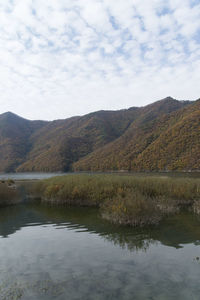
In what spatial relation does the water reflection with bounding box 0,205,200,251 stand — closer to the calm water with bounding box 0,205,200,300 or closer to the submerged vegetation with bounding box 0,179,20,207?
the calm water with bounding box 0,205,200,300

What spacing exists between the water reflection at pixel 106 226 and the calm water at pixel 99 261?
49 mm

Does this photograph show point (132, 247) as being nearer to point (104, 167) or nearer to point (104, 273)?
point (104, 273)

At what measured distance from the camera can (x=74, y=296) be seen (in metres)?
6.68

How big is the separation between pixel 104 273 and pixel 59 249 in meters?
3.36

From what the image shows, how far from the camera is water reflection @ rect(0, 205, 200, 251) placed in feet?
37.4

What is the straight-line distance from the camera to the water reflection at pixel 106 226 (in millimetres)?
11391

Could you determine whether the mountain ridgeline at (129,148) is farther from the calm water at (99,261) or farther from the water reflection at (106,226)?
the calm water at (99,261)

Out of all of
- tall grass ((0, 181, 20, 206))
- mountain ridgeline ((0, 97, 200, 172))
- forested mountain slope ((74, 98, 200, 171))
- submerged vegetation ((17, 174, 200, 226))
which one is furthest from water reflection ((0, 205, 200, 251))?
forested mountain slope ((74, 98, 200, 171))

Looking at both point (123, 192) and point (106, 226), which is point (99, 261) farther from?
point (123, 192)

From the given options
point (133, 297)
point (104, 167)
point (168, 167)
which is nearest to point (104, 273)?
point (133, 297)

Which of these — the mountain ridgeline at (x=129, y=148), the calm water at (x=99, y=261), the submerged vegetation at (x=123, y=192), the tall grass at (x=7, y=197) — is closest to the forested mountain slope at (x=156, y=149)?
the mountain ridgeline at (x=129, y=148)

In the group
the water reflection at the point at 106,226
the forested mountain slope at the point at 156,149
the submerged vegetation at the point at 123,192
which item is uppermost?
the forested mountain slope at the point at 156,149

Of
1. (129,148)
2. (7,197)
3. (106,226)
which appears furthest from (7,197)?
(129,148)

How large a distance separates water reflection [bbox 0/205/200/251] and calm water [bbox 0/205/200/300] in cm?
5
